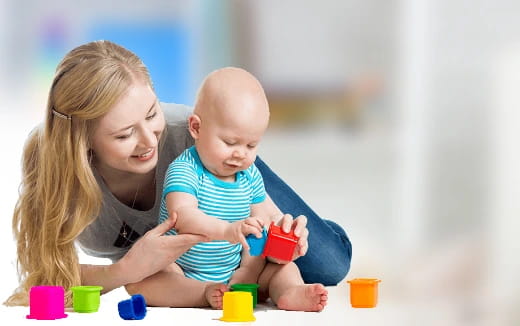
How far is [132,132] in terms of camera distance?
59.3 inches

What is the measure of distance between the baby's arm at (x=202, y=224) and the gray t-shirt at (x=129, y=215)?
0.65 ft

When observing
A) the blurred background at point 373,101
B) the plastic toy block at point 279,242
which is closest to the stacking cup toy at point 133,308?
the plastic toy block at point 279,242

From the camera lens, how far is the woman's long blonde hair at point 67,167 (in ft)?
4.91

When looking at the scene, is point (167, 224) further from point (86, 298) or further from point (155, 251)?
point (86, 298)

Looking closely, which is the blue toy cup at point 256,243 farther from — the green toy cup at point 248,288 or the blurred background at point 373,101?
the blurred background at point 373,101

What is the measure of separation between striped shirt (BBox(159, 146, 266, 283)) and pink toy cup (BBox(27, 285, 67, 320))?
21cm

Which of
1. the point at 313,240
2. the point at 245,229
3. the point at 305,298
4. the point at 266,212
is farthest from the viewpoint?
the point at 313,240

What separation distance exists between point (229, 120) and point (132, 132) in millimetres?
185

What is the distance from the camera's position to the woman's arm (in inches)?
56.5

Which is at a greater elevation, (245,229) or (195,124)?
(195,124)

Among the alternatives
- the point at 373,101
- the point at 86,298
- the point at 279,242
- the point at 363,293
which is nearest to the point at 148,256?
the point at 86,298

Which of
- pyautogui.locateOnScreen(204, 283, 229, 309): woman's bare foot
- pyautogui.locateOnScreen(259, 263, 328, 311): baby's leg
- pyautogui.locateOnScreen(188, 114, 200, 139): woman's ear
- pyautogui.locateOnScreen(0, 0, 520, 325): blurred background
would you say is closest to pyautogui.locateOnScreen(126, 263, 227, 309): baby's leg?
pyautogui.locateOnScreen(204, 283, 229, 309): woman's bare foot

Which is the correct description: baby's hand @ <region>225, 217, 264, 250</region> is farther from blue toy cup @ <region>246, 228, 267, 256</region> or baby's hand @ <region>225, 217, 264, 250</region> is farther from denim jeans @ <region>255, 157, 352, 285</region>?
denim jeans @ <region>255, 157, 352, 285</region>

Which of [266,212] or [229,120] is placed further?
[266,212]
